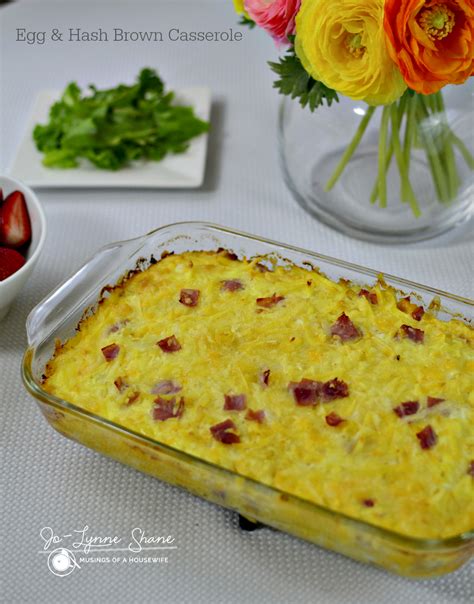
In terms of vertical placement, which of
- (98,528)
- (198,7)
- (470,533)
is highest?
(198,7)

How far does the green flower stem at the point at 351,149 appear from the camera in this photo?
1.62 m

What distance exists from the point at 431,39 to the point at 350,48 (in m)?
0.15

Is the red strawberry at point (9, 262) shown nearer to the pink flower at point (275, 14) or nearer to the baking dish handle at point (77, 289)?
the baking dish handle at point (77, 289)

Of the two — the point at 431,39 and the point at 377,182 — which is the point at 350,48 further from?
the point at 377,182

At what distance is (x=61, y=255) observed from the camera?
5.76 ft

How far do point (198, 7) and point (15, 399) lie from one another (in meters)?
1.73

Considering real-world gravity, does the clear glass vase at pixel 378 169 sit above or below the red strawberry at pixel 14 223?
above

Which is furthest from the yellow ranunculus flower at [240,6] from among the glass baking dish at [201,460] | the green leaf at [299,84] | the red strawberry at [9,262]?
the red strawberry at [9,262]

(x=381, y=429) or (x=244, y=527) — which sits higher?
(x=381, y=429)

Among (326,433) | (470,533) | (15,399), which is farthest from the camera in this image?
(15,399)

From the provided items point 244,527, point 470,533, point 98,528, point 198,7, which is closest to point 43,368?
point 98,528

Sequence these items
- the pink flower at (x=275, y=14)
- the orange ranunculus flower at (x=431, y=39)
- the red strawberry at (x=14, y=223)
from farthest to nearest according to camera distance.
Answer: the red strawberry at (x=14, y=223), the pink flower at (x=275, y=14), the orange ranunculus flower at (x=431, y=39)

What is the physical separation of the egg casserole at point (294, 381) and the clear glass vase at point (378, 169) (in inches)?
15.8

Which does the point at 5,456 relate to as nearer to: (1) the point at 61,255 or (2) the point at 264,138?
(1) the point at 61,255
